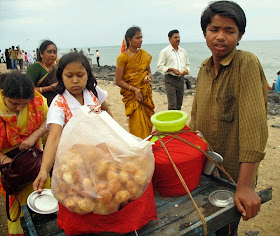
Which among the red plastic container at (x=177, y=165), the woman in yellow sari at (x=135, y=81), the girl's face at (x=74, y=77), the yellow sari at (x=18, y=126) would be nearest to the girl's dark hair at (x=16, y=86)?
the yellow sari at (x=18, y=126)

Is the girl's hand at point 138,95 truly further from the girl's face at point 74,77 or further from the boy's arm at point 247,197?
the boy's arm at point 247,197

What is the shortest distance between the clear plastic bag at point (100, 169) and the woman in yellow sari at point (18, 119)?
50.6 inches

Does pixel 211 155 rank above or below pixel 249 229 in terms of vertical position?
above

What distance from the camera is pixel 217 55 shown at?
1687 millimetres

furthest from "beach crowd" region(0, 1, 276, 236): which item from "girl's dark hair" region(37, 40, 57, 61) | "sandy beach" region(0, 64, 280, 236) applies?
"girl's dark hair" region(37, 40, 57, 61)

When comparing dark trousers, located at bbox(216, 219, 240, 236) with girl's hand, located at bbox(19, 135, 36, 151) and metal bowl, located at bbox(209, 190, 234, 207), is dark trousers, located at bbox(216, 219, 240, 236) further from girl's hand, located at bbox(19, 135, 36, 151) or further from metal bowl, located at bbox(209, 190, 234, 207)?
girl's hand, located at bbox(19, 135, 36, 151)

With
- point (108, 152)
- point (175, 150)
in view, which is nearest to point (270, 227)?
point (175, 150)

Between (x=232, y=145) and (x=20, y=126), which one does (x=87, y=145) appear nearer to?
(x=232, y=145)

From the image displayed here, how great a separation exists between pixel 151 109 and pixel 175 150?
3.37 m

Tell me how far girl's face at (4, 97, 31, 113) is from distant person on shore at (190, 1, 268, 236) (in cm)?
154

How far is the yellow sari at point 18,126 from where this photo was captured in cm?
236

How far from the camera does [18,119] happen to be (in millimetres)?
2418

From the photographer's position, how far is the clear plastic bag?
1073 millimetres

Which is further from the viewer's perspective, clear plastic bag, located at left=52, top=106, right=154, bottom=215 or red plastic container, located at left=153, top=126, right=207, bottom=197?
red plastic container, located at left=153, top=126, right=207, bottom=197
